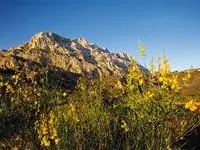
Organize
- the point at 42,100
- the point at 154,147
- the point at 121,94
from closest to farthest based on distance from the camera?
the point at 154,147 < the point at 121,94 < the point at 42,100

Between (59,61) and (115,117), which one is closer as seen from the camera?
(59,61)

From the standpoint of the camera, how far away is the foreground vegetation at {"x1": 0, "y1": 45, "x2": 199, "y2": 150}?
942 centimetres

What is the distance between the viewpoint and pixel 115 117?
11.3 meters

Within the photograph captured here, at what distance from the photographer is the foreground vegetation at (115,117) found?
9422mm

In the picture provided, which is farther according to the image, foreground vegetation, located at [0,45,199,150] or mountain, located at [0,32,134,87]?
mountain, located at [0,32,134,87]

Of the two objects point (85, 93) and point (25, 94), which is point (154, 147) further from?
point (25, 94)

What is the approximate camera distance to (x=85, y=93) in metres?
11.3

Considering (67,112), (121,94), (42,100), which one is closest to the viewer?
(67,112)

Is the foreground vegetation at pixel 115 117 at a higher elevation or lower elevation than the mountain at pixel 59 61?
lower

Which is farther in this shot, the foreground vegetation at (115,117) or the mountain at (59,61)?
the mountain at (59,61)

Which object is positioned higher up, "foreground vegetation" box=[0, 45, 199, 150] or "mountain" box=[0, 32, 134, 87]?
"mountain" box=[0, 32, 134, 87]

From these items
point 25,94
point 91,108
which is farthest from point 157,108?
point 25,94

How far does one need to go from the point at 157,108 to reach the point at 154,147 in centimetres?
92

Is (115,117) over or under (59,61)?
under
